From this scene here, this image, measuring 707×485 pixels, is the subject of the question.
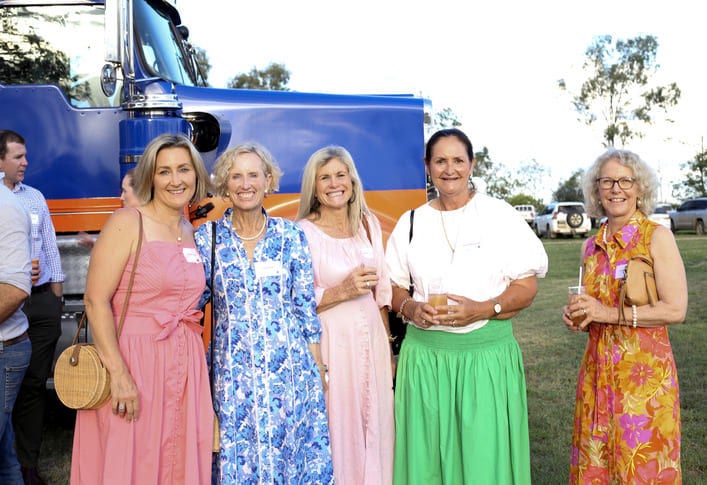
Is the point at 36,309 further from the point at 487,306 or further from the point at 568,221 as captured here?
the point at 568,221

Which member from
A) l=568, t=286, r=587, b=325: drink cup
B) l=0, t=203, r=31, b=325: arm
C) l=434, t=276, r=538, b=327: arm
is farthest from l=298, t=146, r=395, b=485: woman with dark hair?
l=0, t=203, r=31, b=325: arm

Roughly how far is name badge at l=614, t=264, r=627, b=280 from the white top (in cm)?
31

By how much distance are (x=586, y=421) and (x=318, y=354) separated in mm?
1205

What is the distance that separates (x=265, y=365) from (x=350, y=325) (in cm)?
49

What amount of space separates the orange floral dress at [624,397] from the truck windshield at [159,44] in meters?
3.31

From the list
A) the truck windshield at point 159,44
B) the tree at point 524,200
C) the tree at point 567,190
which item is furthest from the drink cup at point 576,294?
the tree at point 567,190

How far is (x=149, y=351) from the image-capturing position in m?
2.79

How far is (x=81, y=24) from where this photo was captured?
482 centimetres

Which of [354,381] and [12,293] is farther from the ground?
[12,293]

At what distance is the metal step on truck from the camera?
15.5 feet

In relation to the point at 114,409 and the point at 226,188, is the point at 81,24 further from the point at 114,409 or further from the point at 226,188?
the point at 114,409

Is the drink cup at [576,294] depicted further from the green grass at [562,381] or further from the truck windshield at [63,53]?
the truck windshield at [63,53]

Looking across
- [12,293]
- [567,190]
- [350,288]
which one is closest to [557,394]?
[350,288]

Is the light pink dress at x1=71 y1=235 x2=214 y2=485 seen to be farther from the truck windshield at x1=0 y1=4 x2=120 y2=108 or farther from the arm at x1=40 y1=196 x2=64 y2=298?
the truck windshield at x1=0 y1=4 x2=120 y2=108
